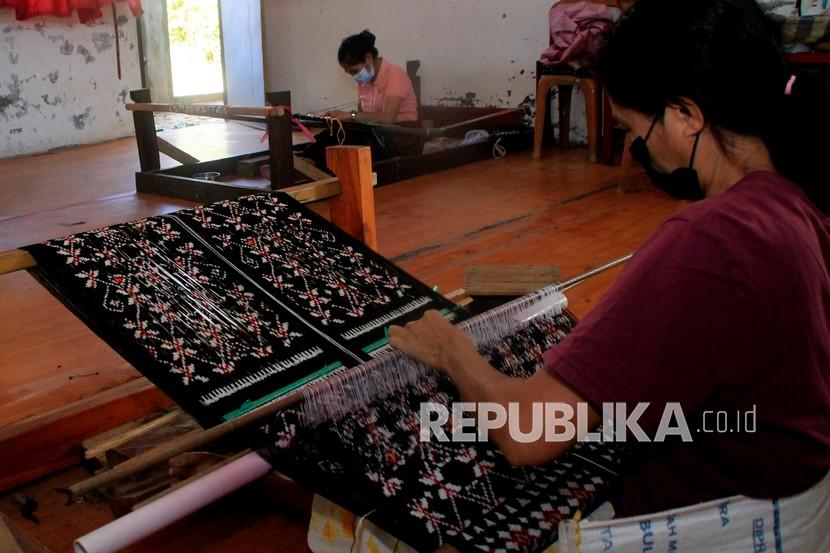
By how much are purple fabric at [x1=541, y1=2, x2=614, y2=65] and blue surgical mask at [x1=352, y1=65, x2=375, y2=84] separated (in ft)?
3.98

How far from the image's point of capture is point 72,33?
6.73 meters

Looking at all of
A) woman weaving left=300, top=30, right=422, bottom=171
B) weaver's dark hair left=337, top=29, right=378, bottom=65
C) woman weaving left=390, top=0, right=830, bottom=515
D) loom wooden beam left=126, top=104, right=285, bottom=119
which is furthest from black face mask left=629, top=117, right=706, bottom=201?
weaver's dark hair left=337, top=29, right=378, bottom=65

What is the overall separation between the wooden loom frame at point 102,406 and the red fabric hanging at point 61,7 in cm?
528

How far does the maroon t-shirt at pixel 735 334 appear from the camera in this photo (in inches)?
31.7

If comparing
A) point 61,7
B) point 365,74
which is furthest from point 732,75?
point 61,7

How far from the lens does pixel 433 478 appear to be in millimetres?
1242

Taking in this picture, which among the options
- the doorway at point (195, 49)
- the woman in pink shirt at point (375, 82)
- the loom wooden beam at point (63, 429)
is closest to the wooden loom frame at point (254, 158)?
the woman in pink shirt at point (375, 82)

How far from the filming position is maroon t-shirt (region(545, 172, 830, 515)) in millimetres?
805

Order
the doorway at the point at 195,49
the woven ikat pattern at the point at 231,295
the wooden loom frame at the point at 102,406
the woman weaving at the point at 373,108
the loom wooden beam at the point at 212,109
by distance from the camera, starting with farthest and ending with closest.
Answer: the doorway at the point at 195,49, the woman weaving at the point at 373,108, the loom wooden beam at the point at 212,109, the wooden loom frame at the point at 102,406, the woven ikat pattern at the point at 231,295

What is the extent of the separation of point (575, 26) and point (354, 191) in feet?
11.7

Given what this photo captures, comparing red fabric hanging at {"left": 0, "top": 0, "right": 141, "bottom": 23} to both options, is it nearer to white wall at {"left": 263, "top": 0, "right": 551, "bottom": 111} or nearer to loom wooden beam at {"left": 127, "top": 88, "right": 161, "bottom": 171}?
white wall at {"left": 263, "top": 0, "right": 551, "bottom": 111}

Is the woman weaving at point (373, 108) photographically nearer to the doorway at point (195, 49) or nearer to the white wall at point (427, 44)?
the white wall at point (427, 44)

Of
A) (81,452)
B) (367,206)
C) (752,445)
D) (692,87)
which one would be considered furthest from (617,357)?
(81,452)

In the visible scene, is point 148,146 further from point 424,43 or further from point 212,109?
point 424,43
